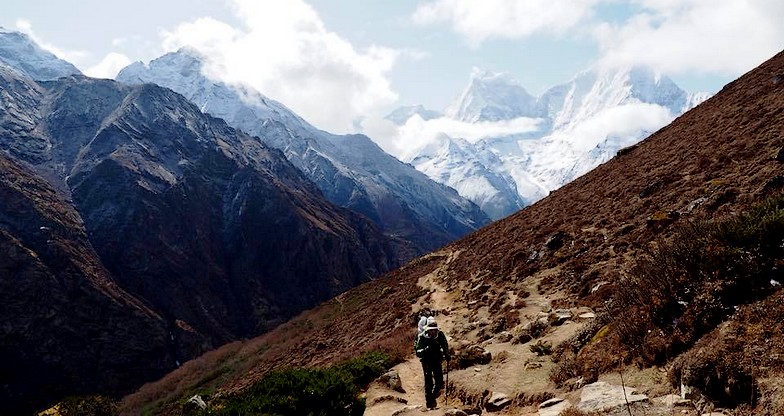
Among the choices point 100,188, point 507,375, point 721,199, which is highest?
point 100,188

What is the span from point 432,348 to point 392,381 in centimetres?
345

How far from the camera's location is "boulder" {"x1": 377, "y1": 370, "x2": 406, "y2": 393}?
56.1ft

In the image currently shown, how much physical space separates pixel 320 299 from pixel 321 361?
511ft

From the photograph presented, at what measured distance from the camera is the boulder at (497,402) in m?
12.6

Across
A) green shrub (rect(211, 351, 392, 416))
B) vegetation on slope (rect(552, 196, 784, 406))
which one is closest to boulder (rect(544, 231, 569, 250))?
vegetation on slope (rect(552, 196, 784, 406))

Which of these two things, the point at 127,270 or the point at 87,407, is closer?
the point at 87,407

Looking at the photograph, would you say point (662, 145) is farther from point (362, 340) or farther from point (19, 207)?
point (19, 207)

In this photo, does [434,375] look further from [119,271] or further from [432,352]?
[119,271]

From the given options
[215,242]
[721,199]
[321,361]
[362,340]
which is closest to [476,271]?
[362,340]

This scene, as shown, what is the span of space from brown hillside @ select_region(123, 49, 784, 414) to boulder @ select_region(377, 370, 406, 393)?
135 inches

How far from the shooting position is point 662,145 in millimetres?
40125

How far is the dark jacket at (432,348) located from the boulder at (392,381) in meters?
2.82

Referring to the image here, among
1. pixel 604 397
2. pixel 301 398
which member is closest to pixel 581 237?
pixel 604 397

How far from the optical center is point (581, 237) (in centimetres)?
2759
